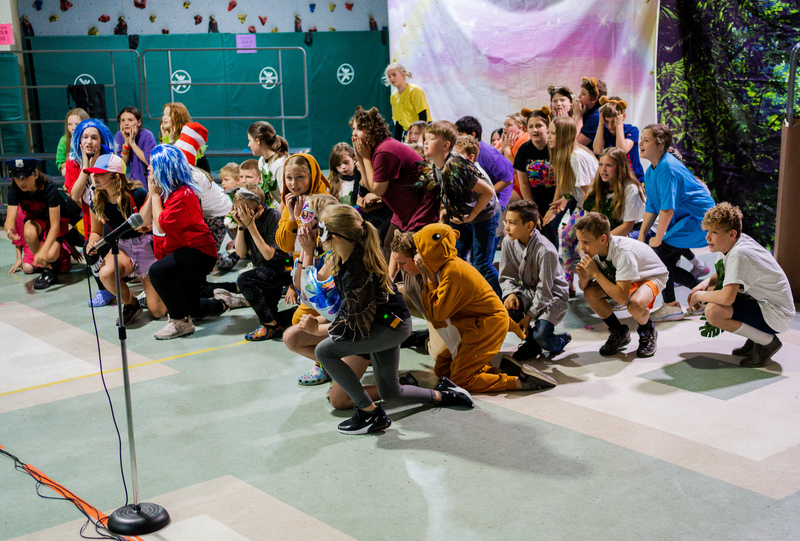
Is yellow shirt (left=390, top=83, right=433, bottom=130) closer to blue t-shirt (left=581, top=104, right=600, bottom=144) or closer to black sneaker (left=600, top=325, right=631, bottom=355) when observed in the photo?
blue t-shirt (left=581, top=104, right=600, bottom=144)

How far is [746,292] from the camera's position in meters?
4.68

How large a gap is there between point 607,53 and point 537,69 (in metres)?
1.00

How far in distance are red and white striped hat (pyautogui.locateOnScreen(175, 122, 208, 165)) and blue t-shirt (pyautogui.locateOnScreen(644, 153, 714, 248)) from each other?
4.03 m

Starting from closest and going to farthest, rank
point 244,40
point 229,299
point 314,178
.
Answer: point 314,178, point 229,299, point 244,40

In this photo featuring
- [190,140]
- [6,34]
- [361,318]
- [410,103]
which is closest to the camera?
[361,318]

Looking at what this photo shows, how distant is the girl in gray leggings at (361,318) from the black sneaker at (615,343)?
1.71 metres

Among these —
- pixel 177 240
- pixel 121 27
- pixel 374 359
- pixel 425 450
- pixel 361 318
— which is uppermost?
pixel 121 27

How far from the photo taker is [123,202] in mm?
6262

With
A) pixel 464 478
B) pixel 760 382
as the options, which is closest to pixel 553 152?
pixel 760 382

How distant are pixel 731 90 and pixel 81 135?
21.8 ft

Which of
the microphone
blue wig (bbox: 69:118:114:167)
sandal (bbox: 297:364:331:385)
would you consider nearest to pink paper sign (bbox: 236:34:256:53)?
blue wig (bbox: 69:118:114:167)

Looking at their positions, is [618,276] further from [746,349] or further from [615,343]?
[746,349]

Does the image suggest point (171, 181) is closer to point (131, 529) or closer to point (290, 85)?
point (131, 529)

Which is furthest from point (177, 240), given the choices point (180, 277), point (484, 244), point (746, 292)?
point (746, 292)
